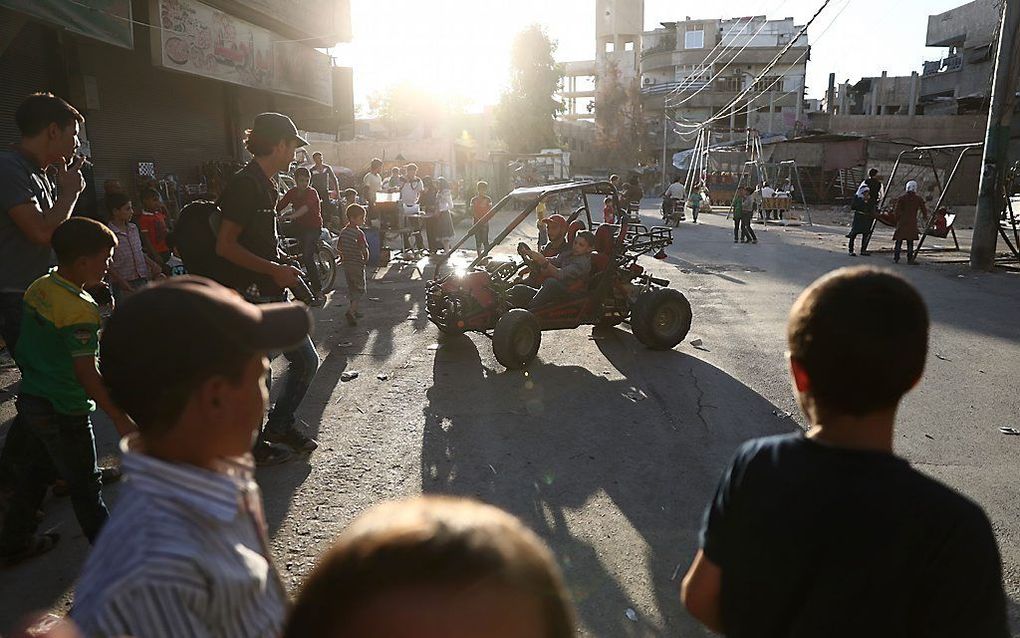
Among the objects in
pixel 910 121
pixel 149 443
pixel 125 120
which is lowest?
pixel 149 443

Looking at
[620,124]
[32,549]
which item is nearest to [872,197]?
[32,549]

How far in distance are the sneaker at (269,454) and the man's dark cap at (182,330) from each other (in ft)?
10.9

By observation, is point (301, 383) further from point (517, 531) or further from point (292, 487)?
point (517, 531)

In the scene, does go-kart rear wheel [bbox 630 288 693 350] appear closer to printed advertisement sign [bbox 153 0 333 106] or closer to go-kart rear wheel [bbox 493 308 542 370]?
go-kart rear wheel [bbox 493 308 542 370]

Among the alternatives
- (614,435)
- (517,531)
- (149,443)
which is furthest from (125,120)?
(517,531)

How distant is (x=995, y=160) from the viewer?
1281 cm

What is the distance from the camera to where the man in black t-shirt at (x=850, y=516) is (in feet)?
4.25

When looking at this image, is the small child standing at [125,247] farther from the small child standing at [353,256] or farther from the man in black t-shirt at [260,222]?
the man in black t-shirt at [260,222]

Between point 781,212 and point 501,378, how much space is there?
1026 inches

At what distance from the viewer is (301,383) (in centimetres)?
430

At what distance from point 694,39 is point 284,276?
79164 mm

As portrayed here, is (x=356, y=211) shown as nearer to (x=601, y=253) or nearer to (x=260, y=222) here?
(x=601, y=253)

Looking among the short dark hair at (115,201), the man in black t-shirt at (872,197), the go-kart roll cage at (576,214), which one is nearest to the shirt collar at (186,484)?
the go-kart roll cage at (576,214)

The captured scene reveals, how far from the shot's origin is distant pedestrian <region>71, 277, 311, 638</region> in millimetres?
1045
